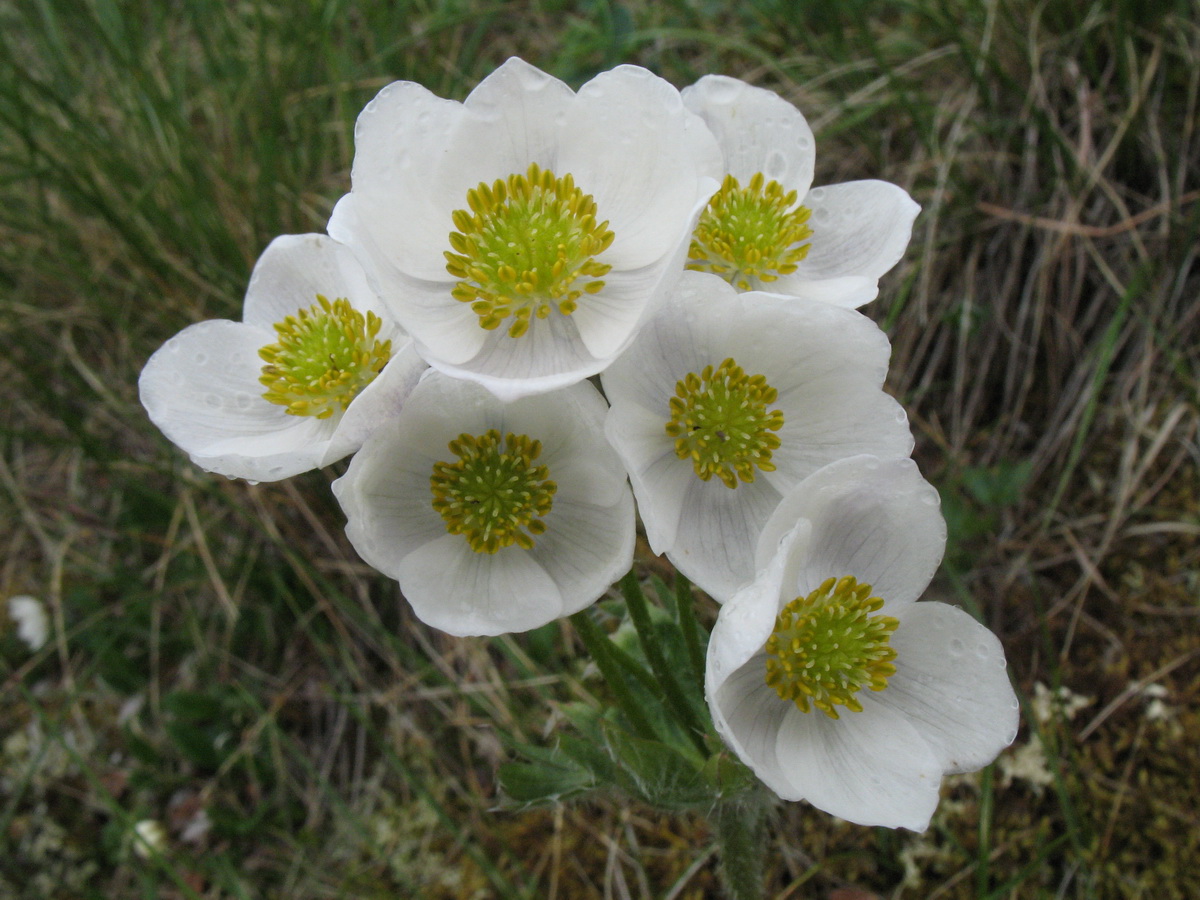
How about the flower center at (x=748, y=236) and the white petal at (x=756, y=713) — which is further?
the flower center at (x=748, y=236)

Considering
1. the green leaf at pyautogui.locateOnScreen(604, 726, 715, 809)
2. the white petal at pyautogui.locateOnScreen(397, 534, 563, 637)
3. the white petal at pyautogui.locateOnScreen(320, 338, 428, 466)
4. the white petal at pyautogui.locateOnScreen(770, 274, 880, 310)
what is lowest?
the green leaf at pyautogui.locateOnScreen(604, 726, 715, 809)

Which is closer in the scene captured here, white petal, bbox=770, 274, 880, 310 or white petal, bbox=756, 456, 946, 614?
white petal, bbox=756, 456, 946, 614

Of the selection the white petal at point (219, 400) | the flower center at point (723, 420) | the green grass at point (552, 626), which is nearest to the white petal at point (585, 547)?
the flower center at point (723, 420)

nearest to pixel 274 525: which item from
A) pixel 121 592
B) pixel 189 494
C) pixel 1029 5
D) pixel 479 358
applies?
pixel 189 494

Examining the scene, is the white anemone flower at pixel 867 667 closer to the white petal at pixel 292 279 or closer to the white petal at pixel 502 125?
the white petal at pixel 502 125

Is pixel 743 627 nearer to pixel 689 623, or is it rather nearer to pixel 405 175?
pixel 689 623

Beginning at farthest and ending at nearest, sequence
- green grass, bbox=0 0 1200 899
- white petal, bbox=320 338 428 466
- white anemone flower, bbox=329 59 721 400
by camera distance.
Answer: green grass, bbox=0 0 1200 899, white anemone flower, bbox=329 59 721 400, white petal, bbox=320 338 428 466

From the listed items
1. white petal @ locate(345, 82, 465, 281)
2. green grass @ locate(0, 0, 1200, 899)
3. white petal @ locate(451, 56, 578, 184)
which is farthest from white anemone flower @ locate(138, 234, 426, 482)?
green grass @ locate(0, 0, 1200, 899)

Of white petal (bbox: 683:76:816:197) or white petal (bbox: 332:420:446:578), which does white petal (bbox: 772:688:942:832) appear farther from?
white petal (bbox: 683:76:816:197)
